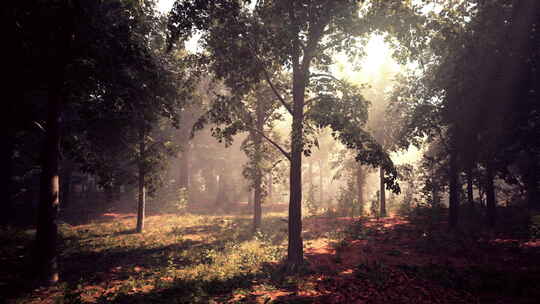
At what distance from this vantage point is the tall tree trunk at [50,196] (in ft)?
29.2

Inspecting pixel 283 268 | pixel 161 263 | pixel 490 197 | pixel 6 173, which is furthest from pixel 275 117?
pixel 6 173

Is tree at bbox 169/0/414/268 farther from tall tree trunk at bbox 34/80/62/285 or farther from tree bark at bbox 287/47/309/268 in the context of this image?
tall tree trunk at bbox 34/80/62/285

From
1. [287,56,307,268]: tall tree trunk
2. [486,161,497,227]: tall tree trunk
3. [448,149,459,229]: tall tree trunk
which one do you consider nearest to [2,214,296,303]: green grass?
[287,56,307,268]: tall tree trunk

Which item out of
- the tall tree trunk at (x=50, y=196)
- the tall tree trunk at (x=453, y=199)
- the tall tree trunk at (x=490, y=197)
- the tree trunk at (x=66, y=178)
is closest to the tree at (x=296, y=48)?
the tall tree trunk at (x=50, y=196)

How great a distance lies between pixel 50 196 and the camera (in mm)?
9109

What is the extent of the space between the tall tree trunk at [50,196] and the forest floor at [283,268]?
78 cm

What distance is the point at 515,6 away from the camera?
41.9ft

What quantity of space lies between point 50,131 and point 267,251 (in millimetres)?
9677

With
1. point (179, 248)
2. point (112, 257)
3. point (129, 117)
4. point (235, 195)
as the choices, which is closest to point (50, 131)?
point (129, 117)

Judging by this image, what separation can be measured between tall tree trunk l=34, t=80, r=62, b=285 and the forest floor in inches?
30.8

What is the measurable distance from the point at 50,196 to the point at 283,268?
332 inches

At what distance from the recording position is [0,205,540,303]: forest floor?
769cm

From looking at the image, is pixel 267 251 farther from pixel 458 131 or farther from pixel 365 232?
pixel 458 131

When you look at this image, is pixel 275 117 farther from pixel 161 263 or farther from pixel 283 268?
pixel 161 263
